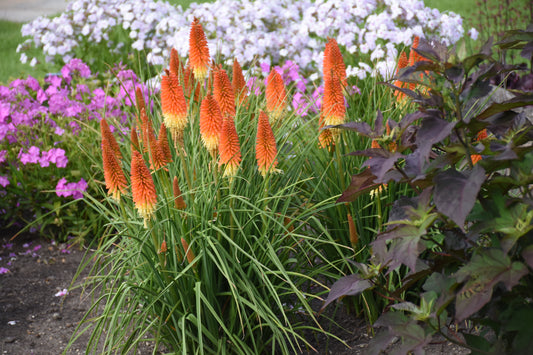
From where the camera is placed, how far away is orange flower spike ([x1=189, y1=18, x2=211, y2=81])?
10.2 feet

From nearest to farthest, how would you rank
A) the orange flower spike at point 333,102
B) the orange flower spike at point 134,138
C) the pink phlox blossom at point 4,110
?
the orange flower spike at point 134,138, the orange flower spike at point 333,102, the pink phlox blossom at point 4,110

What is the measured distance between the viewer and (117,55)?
26.5 ft

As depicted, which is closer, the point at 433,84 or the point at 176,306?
the point at 433,84

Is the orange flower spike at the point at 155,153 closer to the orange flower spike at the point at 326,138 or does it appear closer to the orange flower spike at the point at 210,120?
the orange flower spike at the point at 210,120

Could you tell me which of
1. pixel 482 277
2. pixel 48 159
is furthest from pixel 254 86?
pixel 482 277

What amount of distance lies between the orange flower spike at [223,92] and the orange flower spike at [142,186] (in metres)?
0.63

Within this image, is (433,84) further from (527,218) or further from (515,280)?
(515,280)

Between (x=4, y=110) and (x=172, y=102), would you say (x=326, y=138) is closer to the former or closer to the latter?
(x=172, y=102)

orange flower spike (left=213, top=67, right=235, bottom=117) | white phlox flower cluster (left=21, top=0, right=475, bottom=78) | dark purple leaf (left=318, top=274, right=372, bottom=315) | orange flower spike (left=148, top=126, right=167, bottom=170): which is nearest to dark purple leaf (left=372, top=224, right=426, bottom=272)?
dark purple leaf (left=318, top=274, right=372, bottom=315)

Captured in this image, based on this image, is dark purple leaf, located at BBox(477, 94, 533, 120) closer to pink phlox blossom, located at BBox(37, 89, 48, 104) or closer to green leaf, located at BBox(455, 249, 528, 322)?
green leaf, located at BBox(455, 249, 528, 322)

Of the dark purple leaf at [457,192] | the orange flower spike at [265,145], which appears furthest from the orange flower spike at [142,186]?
the dark purple leaf at [457,192]

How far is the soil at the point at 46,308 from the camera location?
10.4 ft

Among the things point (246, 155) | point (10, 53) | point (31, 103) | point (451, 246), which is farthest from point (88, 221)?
point (10, 53)

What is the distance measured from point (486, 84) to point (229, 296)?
5.22 feet
